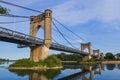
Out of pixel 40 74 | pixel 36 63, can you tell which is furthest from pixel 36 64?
pixel 40 74

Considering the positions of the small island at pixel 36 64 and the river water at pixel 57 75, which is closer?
the river water at pixel 57 75

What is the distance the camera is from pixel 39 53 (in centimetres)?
6144

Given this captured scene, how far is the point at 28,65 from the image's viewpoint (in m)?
58.1

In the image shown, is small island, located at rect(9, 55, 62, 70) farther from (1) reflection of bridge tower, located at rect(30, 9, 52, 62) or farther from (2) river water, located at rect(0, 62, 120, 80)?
(2) river water, located at rect(0, 62, 120, 80)

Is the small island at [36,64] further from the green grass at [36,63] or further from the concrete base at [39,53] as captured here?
the concrete base at [39,53]

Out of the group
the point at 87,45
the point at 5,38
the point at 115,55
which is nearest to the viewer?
the point at 5,38

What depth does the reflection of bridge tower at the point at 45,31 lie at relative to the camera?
202 ft

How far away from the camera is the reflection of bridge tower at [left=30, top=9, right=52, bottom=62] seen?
61562 mm

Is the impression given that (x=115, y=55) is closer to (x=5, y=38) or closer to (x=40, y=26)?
(x=40, y=26)

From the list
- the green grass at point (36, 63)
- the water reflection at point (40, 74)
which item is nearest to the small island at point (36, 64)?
the green grass at point (36, 63)

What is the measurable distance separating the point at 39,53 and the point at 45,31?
19.8 feet

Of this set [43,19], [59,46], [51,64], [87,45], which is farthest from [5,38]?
[87,45]

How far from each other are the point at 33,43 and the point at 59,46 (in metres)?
17.1

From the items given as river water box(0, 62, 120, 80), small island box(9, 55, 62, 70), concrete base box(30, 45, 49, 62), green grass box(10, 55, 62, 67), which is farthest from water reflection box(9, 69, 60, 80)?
concrete base box(30, 45, 49, 62)
